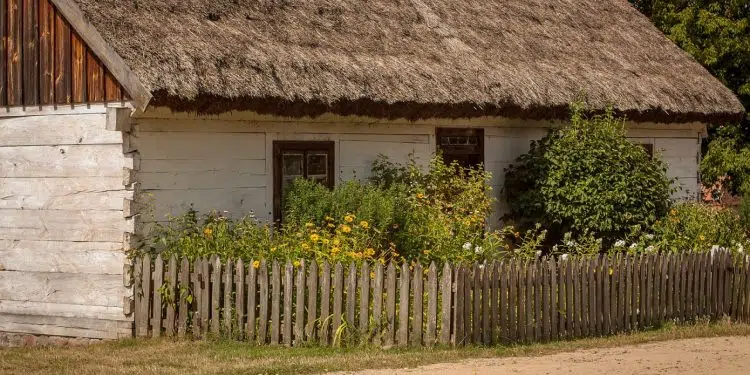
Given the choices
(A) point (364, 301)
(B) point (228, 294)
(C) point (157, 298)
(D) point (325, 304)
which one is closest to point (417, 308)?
(A) point (364, 301)

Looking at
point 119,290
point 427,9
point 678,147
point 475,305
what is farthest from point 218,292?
point 678,147

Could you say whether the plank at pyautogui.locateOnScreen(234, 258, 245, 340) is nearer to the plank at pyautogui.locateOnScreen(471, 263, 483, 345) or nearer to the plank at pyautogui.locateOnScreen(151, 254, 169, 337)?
the plank at pyautogui.locateOnScreen(151, 254, 169, 337)

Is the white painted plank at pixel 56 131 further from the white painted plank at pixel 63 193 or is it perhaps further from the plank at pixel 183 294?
the plank at pixel 183 294

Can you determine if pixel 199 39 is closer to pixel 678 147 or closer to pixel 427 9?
pixel 427 9

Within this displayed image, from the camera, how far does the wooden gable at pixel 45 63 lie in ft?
44.7

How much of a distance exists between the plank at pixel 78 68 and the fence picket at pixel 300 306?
10.9 ft

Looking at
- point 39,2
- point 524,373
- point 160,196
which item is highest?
point 39,2

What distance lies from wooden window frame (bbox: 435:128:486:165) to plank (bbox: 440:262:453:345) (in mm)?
5183

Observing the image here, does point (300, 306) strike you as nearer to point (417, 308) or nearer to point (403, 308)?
point (403, 308)

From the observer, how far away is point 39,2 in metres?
14.3

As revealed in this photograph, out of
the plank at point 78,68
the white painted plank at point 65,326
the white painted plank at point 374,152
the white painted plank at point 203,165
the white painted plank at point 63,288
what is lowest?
the white painted plank at point 65,326

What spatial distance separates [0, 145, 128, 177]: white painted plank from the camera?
13.5 meters

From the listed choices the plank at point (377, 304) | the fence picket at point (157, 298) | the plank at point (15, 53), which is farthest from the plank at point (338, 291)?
the plank at point (15, 53)

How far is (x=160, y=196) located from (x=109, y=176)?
0.59m
